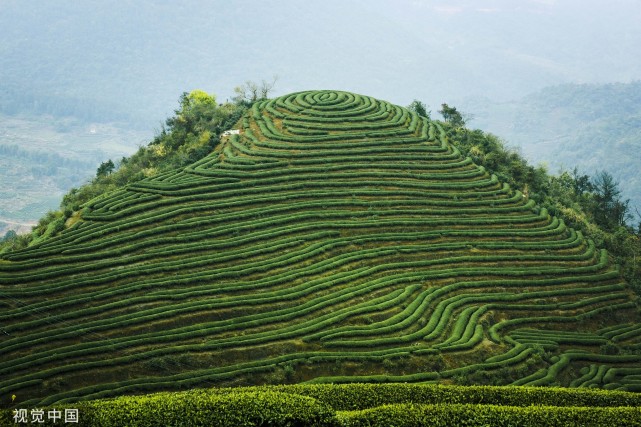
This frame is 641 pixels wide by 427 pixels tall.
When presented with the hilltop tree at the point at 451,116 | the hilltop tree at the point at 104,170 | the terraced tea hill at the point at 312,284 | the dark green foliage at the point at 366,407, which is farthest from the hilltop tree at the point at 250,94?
the dark green foliage at the point at 366,407

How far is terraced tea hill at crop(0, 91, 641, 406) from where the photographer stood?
4238 cm

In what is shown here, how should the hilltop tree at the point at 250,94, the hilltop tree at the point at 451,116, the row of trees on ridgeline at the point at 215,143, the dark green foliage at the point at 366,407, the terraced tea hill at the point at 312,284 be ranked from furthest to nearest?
the hilltop tree at the point at 451,116 → the hilltop tree at the point at 250,94 → the row of trees on ridgeline at the point at 215,143 → the terraced tea hill at the point at 312,284 → the dark green foliage at the point at 366,407

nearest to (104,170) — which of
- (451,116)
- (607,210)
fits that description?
(451,116)

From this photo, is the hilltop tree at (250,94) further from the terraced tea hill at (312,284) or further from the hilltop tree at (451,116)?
the hilltop tree at (451,116)

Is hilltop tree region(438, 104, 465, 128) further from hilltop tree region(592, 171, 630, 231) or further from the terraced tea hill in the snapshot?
the terraced tea hill

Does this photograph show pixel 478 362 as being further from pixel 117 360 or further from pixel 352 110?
pixel 352 110

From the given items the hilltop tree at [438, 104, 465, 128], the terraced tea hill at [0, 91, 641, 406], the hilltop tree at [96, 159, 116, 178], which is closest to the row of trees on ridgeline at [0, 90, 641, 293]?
the hilltop tree at [96, 159, 116, 178]

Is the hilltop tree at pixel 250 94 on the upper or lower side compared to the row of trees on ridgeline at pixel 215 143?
upper

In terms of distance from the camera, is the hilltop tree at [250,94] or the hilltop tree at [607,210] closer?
the hilltop tree at [607,210]

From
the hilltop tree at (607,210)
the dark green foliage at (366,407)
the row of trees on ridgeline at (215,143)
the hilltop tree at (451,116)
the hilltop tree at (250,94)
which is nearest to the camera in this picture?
the dark green foliage at (366,407)

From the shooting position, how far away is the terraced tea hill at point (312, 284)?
139ft

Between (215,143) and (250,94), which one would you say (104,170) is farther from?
(250,94)

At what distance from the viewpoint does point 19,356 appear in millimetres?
40625

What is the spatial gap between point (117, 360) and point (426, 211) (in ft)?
103
